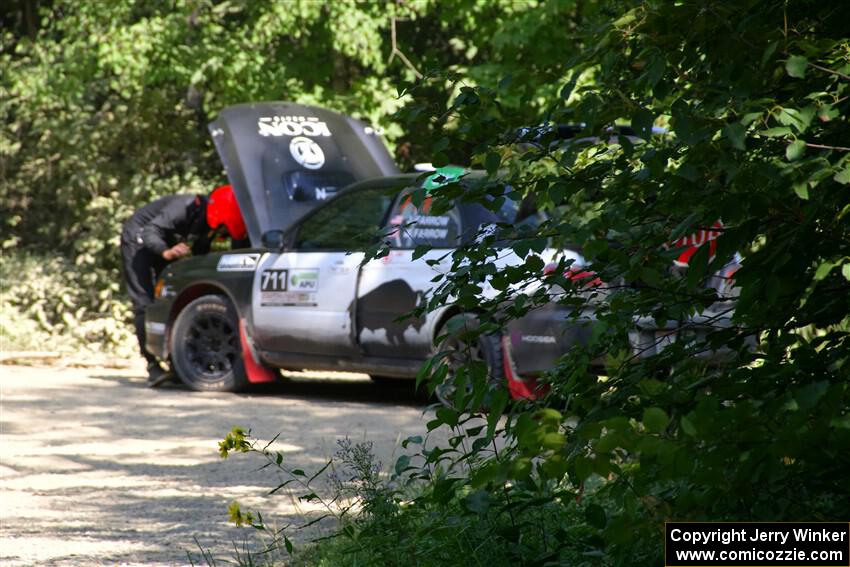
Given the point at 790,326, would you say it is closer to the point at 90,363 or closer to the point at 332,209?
the point at 332,209

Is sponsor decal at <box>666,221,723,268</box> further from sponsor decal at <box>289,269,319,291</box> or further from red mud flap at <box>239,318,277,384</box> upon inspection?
red mud flap at <box>239,318,277,384</box>

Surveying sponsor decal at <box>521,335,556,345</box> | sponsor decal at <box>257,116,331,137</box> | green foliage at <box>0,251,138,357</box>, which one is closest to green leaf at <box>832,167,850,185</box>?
sponsor decal at <box>521,335,556,345</box>

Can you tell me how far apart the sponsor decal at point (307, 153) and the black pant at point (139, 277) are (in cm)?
184

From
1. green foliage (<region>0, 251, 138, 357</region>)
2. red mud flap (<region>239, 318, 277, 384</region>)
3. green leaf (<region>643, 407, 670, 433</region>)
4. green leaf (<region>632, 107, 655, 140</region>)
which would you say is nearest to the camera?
green leaf (<region>643, 407, 670, 433</region>)

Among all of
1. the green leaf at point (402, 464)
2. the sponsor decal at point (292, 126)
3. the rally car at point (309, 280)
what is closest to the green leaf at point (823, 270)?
the green leaf at point (402, 464)

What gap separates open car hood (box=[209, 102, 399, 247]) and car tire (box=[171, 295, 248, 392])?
2.23ft

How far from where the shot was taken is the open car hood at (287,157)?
12141 mm

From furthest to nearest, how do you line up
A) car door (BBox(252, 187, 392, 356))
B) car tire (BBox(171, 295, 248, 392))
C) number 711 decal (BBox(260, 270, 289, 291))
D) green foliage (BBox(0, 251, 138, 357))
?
green foliage (BBox(0, 251, 138, 357)) < car tire (BBox(171, 295, 248, 392)) < number 711 decal (BBox(260, 270, 289, 291)) < car door (BBox(252, 187, 392, 356))

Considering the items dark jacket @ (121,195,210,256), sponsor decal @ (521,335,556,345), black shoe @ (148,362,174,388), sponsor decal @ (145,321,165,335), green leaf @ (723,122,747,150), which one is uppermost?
dark jacket @ (121,195,210,256)

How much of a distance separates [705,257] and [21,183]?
1892 cm

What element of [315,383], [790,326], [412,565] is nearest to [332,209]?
[315,383]

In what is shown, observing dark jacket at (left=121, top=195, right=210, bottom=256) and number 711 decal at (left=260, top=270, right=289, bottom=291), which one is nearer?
number 711 decal at (left=260, top=270, right=289, bottom=291)

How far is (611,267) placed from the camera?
368 centimetres

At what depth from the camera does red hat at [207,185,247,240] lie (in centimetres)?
1279
